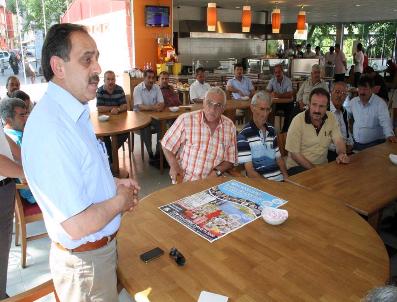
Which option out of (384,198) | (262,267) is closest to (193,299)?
(262,267)

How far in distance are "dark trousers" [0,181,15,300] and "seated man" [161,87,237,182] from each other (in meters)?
1.12

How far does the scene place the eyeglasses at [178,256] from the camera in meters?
1.35

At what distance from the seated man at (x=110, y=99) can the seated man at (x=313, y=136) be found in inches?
102

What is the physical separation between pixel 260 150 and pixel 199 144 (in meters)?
0.49

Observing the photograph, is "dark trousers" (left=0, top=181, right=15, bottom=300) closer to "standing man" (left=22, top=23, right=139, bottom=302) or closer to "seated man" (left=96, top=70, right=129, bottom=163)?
"standing man" (left=22, top=23, right=139, bottom=302)

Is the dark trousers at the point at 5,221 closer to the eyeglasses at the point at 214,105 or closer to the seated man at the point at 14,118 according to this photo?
the seated man at the point at 14,118

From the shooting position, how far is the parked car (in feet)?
25.4

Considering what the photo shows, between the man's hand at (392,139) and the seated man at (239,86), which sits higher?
the seated man at (239,86)

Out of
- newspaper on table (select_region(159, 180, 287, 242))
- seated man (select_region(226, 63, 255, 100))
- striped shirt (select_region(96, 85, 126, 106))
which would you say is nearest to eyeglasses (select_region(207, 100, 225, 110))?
newspaper on table (select_region(159, 180, 287, 242))

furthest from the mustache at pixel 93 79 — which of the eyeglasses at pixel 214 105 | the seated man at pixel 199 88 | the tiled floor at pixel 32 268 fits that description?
the seated man at pixel 199 88

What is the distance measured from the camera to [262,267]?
1.33 meters

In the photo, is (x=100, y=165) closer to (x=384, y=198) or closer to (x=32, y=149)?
(x=32, y=149)

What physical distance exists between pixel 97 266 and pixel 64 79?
0.67m

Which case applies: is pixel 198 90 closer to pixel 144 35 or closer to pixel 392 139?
pixel 144 35
